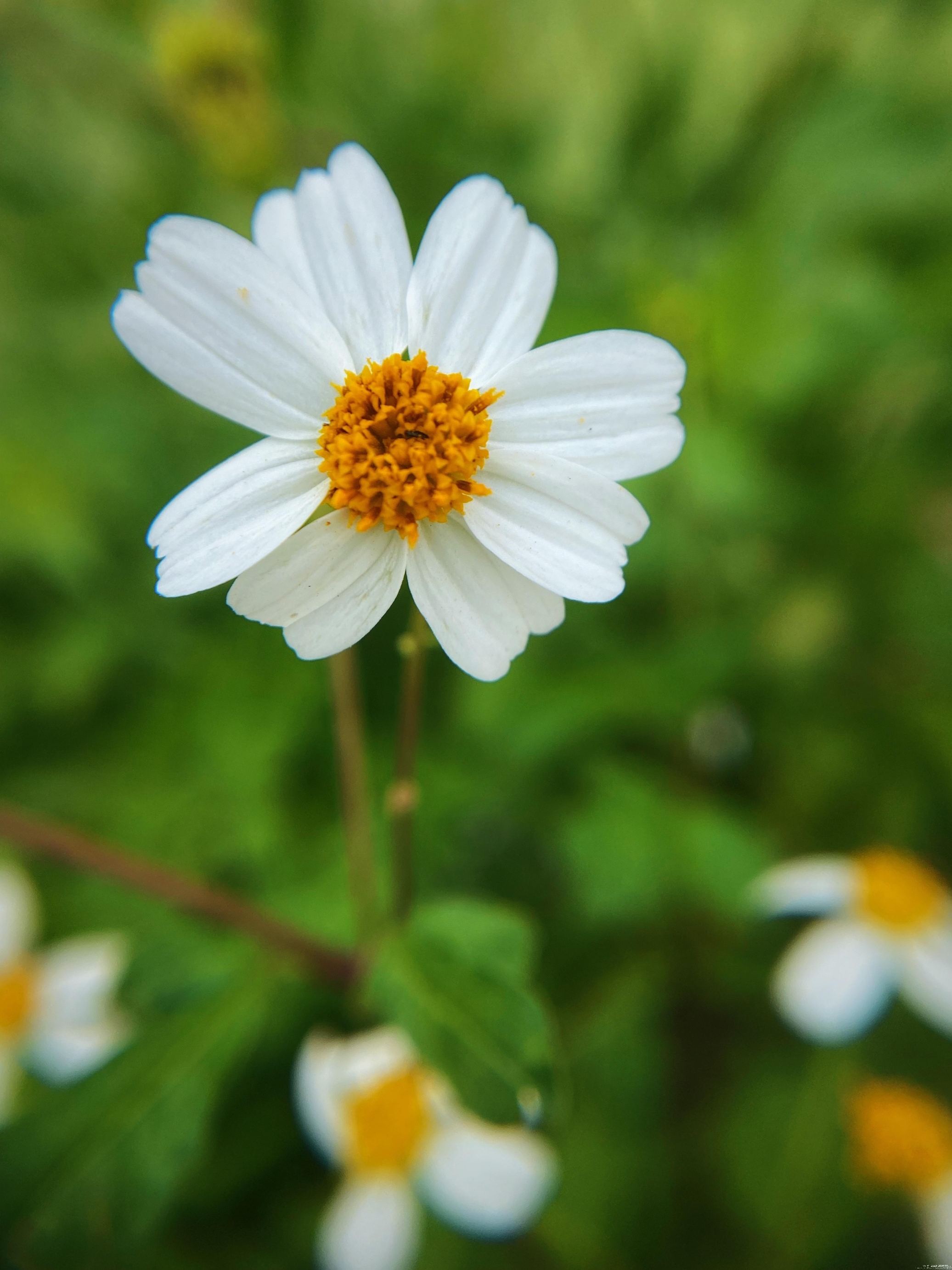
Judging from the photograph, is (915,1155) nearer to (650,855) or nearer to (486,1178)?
(650,855)

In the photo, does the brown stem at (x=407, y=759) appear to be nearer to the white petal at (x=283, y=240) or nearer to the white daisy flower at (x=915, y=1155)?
the white petal at (x=283, y=240)

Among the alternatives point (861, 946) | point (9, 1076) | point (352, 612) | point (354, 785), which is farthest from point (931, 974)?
point (9, 1076)

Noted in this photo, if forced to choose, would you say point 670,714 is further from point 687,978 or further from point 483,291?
point 483,291

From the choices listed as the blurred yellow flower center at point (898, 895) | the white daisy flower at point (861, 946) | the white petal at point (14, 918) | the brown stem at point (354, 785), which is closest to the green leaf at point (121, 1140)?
the brown stem at point (354, 785)

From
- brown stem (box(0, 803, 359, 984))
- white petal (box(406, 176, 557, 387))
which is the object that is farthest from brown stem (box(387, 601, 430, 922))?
white petal (box(406, 176, 557, 387))

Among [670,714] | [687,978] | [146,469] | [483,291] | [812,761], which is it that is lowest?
[687,978]

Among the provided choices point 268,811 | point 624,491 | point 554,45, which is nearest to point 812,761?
point 268,811

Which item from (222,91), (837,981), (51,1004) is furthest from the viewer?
(222,91)
